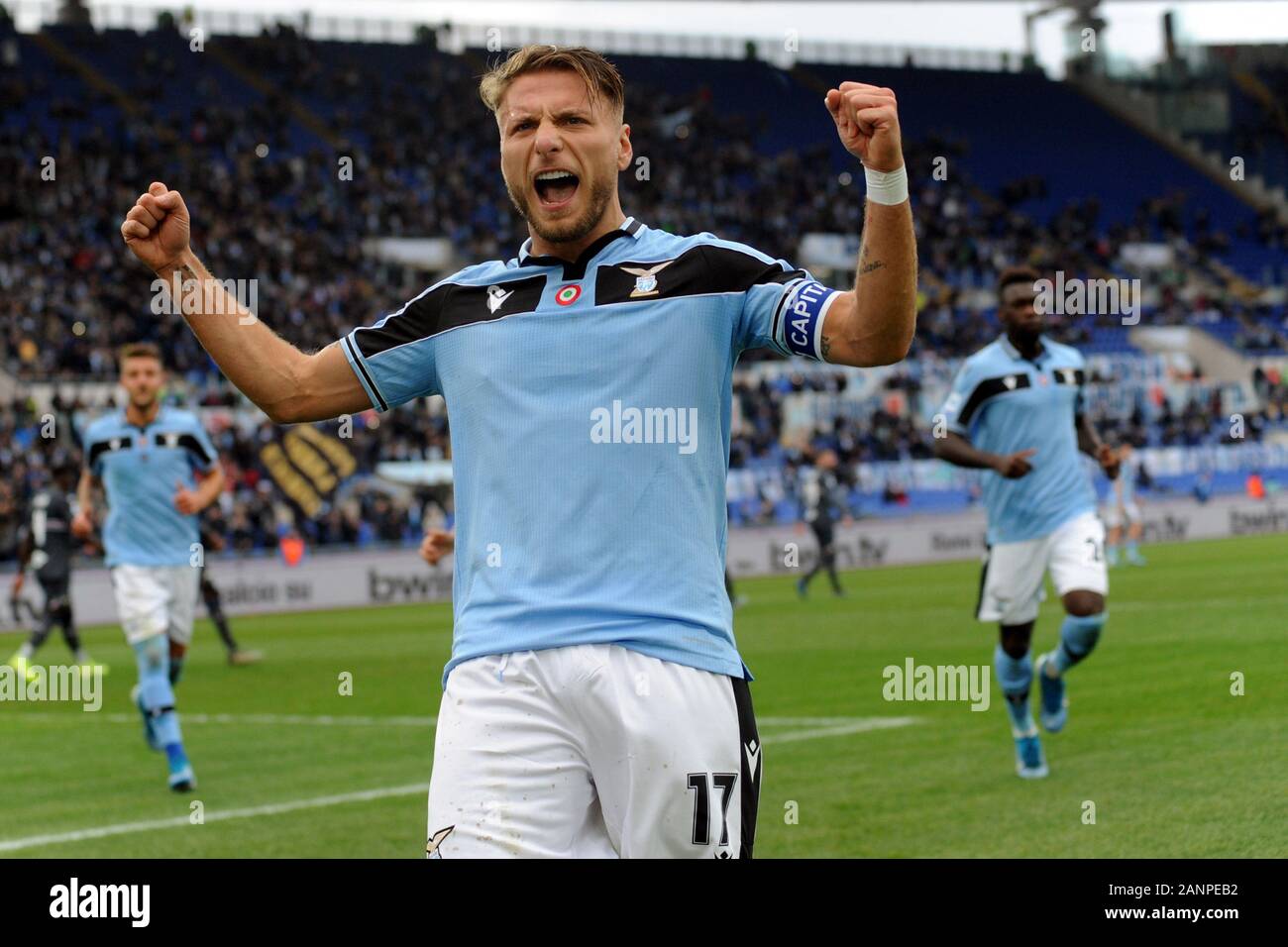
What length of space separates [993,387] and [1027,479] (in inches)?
22.2

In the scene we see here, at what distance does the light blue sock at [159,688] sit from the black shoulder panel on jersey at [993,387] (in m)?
4.99

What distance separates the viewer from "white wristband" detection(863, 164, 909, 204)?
3.28 m

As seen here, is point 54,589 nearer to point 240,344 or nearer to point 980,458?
point 980,458

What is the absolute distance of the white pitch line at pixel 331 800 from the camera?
8.77 metres

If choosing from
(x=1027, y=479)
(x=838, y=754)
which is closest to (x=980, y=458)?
(x=1027, y=479)

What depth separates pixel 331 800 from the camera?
377 inches

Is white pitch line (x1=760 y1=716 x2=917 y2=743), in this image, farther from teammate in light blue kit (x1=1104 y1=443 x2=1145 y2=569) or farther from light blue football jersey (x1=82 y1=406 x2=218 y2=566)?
teammate in light blue kit (x1=1104 y1=443 x2=1145 y2=569)

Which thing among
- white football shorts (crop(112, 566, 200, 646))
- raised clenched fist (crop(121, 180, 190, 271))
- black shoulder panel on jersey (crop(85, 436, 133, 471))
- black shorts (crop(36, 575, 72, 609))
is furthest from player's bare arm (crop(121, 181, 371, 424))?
black shorts (crop(36, 575, 72, 609))

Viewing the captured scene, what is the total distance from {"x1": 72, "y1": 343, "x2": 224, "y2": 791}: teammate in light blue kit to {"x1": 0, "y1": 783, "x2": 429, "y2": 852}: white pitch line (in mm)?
1056

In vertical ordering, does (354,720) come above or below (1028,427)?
below

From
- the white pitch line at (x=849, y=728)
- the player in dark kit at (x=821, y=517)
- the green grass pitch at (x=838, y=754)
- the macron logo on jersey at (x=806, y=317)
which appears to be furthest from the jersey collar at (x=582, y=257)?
the player in dark kit at (x=821, y=517)

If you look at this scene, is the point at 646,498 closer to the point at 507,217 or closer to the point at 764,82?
the point at 507,217

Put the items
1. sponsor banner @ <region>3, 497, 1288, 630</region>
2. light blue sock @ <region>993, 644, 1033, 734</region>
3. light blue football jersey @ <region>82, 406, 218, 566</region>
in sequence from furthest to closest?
sponsor banner @ <region>3, 497, 1288, 630</region>, light blue football jersey @ <region>82, 406, 218, 566</region>, light blue sock @ <region>993, 644, 1033, 734</region>
